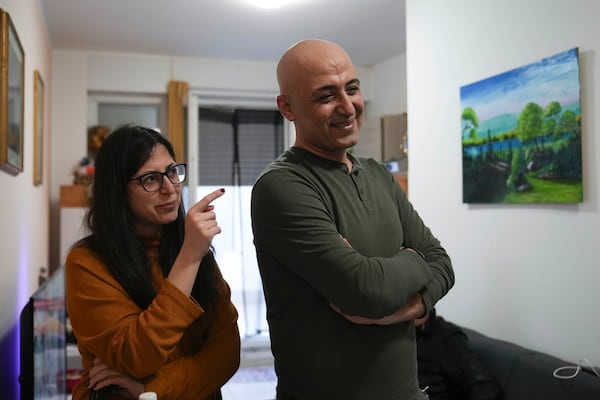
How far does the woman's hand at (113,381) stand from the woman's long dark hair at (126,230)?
151mm

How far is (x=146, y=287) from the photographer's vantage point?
49.4 inches

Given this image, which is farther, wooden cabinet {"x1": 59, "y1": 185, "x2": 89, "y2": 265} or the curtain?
the curtain

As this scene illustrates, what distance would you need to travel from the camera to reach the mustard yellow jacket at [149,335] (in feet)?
3.78

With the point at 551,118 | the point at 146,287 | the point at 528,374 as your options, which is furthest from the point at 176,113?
the point at 146,287

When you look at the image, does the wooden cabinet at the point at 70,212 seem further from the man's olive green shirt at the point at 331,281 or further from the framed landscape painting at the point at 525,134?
the man's olive green shirt at the point at 331,281

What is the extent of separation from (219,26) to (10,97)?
98.6 inches

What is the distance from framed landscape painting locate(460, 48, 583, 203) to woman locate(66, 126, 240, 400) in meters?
1.57

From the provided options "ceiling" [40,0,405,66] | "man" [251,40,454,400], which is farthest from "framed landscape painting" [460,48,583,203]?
"ceiling" [40,0,405,66]

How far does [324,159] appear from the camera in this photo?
132 cm

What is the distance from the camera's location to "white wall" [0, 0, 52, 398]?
218 cm

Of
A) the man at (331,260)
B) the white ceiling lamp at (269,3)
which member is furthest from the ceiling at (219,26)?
the man at (331,260)

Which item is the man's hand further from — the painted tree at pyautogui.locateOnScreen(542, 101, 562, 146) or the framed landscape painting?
the painted tree at pyautogui.locateOnScreen(542, 101, 562, 146)

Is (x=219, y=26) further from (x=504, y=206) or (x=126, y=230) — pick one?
(x=126, y=230)

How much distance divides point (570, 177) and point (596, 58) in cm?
47
